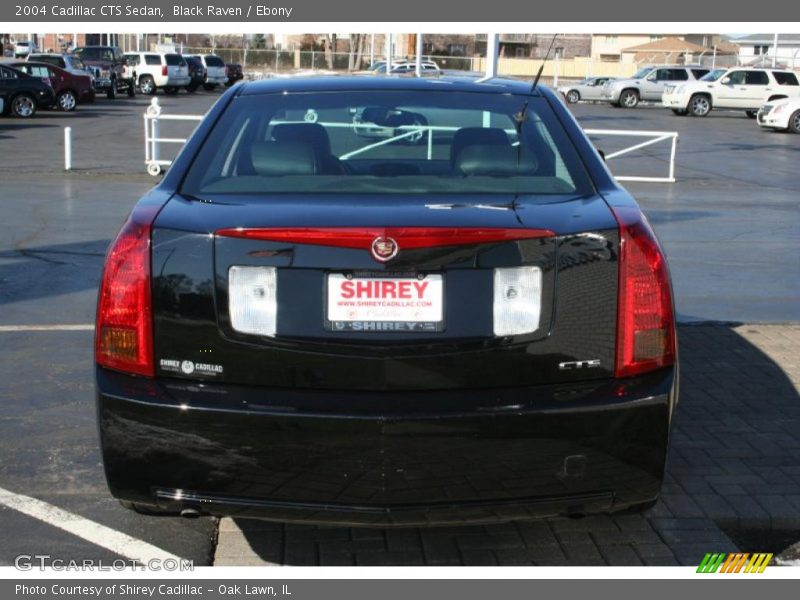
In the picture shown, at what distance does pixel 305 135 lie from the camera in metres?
4.41

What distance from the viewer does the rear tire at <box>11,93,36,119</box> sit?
104 feet

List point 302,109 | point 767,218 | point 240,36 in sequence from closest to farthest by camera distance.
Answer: point 302,109 → point 767,218 → point 240,36

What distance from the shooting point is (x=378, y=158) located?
4.84 metres

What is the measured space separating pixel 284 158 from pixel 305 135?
0.18 m

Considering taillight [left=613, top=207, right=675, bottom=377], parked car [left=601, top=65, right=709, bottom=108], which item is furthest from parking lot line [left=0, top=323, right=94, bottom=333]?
parked car [left=601, top=65, right=709, bottom=108]

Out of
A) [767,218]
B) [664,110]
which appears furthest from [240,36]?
[767,218]

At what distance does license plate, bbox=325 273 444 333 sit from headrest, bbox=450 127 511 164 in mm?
1195

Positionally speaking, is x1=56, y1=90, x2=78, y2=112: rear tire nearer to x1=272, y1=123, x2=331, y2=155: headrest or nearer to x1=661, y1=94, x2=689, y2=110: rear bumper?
x1=661, y1=94, x2=689, y2=110: rear bumper

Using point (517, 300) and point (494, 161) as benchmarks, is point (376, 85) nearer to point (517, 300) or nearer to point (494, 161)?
point (494, 161)

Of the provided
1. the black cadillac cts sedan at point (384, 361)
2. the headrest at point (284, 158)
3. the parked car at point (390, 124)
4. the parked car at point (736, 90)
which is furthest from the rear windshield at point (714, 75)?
the black cadillac cts sedan at point (384, 361)

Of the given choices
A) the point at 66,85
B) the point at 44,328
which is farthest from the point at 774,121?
the point at 44,328

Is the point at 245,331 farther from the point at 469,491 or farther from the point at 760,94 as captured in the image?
the point at 760,94

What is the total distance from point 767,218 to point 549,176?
11.0 meters

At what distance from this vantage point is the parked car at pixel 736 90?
4241 cm
